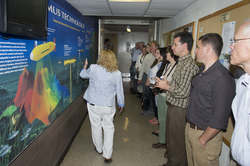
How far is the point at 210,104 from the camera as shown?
4.89ft

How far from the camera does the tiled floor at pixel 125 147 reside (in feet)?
8.30

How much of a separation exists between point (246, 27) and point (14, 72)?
167 cm

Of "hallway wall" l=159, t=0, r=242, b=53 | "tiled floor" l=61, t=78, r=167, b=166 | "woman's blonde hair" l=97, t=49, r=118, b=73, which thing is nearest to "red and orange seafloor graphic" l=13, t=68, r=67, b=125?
"woman's blonde hair" l=97, t=49, r=118, b=73

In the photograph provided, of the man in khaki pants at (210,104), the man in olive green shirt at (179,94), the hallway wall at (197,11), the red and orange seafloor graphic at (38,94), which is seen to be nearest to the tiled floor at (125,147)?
the man in olive green shirt at (179,94)

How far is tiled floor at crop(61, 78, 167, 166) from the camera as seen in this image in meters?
2.53

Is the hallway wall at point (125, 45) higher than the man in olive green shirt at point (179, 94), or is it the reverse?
the hallway wall at point (125, 45)

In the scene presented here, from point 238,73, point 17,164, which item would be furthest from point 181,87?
point 17,164

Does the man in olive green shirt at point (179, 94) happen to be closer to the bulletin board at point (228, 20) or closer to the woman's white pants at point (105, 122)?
the bulletin board at point (228, 20)

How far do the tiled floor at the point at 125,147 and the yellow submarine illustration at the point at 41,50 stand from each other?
5.23ft

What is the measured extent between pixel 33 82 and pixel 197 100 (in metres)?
1.58

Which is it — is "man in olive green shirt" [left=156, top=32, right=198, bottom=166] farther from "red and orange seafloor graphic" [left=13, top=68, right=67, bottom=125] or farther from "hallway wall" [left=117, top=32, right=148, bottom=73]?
"hallway wall" [left=117, top=32, right=148, bottom=73]

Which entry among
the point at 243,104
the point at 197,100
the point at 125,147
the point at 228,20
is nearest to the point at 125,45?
the point at 125,147

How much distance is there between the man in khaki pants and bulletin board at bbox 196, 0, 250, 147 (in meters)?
0.34

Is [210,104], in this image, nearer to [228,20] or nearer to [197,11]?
[228,20]
